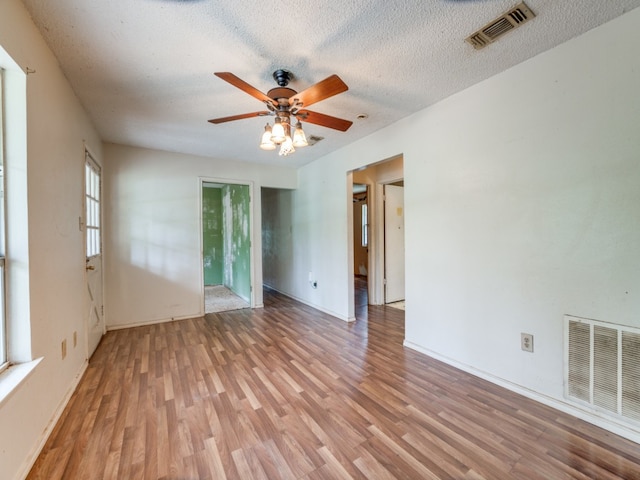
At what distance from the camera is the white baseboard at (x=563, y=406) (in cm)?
159

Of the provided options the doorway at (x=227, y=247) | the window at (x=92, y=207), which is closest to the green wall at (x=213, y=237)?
the doorway at (x=227, y=247)

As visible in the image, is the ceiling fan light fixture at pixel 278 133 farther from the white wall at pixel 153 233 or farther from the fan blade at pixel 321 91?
the white wall at pixel 153 233

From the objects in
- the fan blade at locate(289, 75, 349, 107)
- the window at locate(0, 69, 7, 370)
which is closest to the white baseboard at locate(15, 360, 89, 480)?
the window at locate(0, 69, 7, 370)

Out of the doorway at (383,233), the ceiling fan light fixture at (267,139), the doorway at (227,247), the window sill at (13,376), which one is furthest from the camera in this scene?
the doorway at (227,247)

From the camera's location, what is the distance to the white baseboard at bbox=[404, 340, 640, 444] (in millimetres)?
1594

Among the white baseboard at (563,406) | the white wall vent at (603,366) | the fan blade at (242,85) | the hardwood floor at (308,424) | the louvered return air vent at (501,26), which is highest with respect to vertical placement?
the louvered return air vent at (501,26)

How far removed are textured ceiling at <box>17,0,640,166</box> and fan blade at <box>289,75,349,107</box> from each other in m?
0.29

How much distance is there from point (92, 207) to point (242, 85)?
2.61 m

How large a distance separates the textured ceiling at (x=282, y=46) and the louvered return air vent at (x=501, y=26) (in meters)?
0.04

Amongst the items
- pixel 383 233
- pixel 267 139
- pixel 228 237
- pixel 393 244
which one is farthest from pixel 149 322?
pixel 393 244

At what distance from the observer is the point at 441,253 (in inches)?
102

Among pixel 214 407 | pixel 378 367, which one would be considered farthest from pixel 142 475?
pixel 378 367

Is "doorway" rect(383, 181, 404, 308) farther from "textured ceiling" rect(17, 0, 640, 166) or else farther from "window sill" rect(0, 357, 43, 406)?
"window sill" rect(0, 357, 43, 406)

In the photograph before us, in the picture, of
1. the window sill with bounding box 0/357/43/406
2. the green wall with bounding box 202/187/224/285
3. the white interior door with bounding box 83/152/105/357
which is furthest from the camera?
the green wall with bounding box 202/187/224/285
